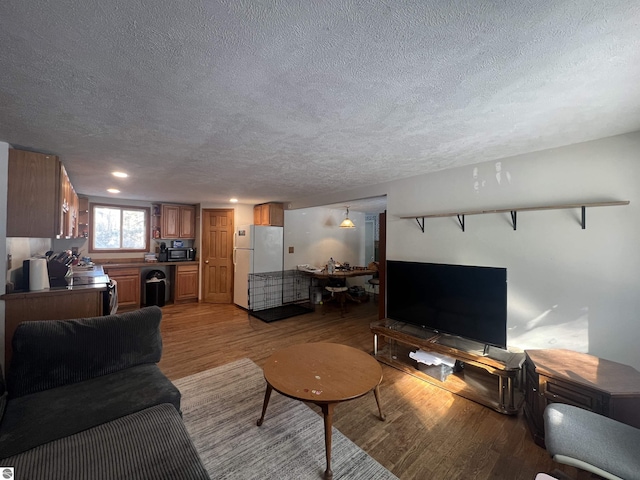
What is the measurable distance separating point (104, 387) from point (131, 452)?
78 centimetres

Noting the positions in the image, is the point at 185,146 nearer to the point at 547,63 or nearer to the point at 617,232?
the point at 547,63

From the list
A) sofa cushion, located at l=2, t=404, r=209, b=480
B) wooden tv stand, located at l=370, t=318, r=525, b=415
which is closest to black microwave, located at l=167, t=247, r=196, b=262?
wooden tv stand, located at l=370, t=318, r=525, b=415

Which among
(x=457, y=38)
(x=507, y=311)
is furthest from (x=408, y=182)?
(x=457, y=38)

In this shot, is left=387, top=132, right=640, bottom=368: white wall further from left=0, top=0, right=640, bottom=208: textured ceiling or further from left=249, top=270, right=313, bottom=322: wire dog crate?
left=249, top=270, right=313, bottom=322: wire dog crate

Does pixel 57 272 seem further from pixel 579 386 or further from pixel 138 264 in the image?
pixel 579 386

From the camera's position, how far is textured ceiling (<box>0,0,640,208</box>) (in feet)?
2.90

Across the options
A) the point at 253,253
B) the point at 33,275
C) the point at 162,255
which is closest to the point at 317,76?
the point at 33,275

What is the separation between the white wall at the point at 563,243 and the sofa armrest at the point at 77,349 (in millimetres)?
2990

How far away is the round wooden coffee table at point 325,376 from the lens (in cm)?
159

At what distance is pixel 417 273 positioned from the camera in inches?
110

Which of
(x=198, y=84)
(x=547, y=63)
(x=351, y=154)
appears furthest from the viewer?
(x=351, y=154)

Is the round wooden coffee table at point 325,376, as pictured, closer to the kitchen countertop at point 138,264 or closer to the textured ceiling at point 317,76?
the textured ceiling at point 317,76

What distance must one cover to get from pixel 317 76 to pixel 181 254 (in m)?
5.60

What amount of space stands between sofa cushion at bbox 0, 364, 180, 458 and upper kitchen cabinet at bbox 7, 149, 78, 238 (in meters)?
1.52
